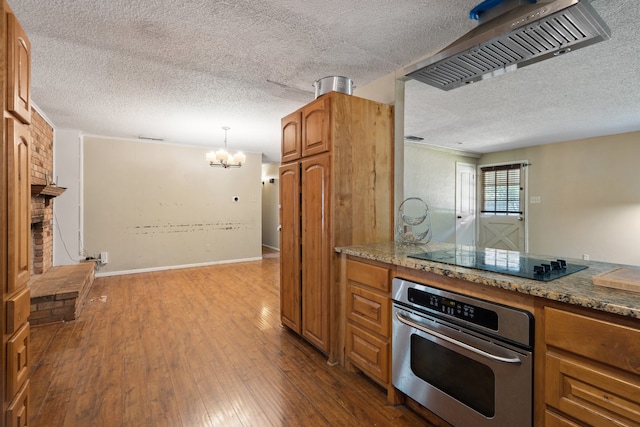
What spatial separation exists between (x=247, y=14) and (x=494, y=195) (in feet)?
6.27

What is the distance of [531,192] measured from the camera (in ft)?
5.59

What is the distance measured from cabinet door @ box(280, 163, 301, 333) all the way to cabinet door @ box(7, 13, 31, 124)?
5.52 ft

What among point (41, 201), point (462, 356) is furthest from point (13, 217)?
point (41, 201)

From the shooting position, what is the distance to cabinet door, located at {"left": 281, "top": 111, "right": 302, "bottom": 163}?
257 centimetres

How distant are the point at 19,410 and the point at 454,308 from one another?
1993mm

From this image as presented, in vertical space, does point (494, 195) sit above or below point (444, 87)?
below

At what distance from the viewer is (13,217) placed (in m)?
1.24

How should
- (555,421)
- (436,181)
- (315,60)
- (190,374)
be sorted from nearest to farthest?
(555,421)
(190,374)
(436,181)
(315,60)

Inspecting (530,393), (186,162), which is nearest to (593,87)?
(530,393)

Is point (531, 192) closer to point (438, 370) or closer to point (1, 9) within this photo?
point (438, 370)

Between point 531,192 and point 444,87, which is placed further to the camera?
point 444,87

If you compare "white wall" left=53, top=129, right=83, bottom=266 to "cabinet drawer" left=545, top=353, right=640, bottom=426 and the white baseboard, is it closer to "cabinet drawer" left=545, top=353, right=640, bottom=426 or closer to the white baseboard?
the white baseboard

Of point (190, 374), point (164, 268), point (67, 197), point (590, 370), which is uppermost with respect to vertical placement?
point (67, 197)

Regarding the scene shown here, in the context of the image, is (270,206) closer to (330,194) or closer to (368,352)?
(330,194)
